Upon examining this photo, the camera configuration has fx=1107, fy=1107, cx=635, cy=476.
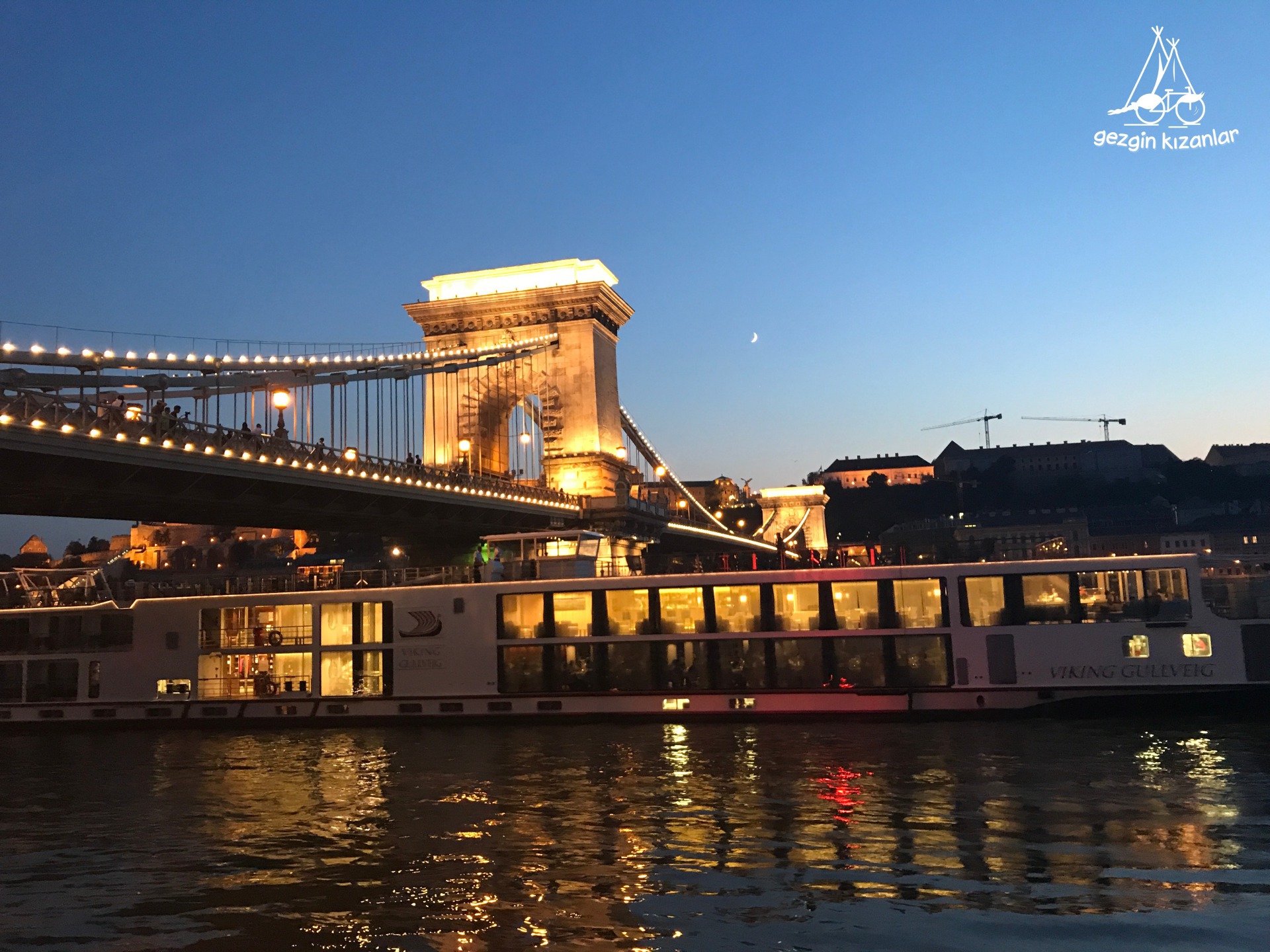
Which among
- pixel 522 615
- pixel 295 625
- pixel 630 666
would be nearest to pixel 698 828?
pixel 630 666

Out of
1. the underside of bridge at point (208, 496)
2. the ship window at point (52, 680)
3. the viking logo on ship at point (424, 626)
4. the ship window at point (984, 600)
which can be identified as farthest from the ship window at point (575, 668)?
the ship window at point (52, 680)

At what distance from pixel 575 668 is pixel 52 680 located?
621 inches

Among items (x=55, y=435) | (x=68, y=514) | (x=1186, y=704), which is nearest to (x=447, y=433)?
(x=68, y=514)

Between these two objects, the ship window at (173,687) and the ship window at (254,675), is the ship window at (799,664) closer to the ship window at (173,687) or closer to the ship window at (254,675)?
the ship window at (254,675)

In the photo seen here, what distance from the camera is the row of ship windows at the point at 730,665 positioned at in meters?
26.9

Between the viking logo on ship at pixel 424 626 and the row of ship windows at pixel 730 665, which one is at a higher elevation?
the viking logo on ship at pixel 424 626

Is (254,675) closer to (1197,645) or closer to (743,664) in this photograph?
(743,664)

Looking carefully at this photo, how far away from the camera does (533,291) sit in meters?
78.0

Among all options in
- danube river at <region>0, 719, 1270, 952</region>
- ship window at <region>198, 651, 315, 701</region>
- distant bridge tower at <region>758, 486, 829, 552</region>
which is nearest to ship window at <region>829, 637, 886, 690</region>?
danube river at <region>0, 719, 1270, 952</region>

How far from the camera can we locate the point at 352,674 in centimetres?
3062

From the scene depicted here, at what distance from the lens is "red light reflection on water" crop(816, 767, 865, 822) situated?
16.4m

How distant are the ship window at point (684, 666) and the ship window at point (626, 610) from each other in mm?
838

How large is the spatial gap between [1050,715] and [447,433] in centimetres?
5780

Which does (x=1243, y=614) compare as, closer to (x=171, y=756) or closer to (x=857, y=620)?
(x=857, y=620)
